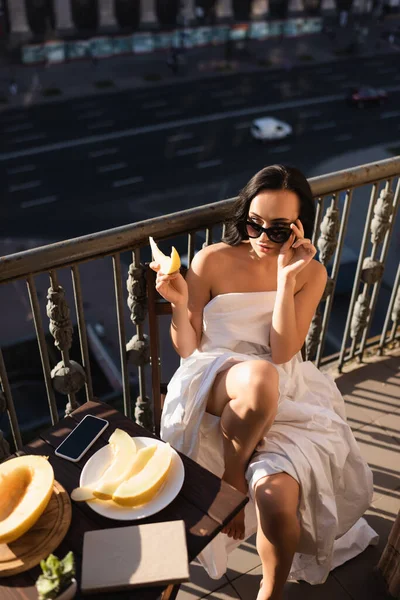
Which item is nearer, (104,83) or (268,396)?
(268,396)

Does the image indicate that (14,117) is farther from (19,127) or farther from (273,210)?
(273,210)

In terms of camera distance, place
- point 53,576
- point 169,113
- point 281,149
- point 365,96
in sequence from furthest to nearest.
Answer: point 365,96 < point 169,113 < point 281,149 < point 53,576

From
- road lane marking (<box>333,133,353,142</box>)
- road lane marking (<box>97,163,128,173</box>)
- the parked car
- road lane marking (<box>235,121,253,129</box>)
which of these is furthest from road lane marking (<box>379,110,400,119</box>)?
road lane marking (<box>97,163,128,173</box>)

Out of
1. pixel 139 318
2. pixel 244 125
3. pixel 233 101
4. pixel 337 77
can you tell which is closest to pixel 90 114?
pixel 233 101

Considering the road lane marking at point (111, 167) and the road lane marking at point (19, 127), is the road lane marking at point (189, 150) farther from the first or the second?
the road lane marking at point (19, 127)

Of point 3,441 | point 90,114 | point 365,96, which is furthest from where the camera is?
point 365,96

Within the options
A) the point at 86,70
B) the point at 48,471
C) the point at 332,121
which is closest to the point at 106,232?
the point at 48,471

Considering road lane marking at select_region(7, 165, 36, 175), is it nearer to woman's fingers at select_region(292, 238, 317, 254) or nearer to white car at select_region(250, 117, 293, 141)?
white car at select_region(250, 117, 293, 141)

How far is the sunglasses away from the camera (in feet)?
7.98

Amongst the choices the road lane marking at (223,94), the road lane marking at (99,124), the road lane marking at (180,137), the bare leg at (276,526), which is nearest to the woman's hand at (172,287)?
Answer: the bare leg at (276,526)

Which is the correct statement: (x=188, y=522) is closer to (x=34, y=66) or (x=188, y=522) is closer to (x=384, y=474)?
(x=384, y=474)

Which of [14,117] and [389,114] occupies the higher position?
[14,117]

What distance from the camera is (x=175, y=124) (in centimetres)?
2205

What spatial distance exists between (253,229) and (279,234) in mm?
118
